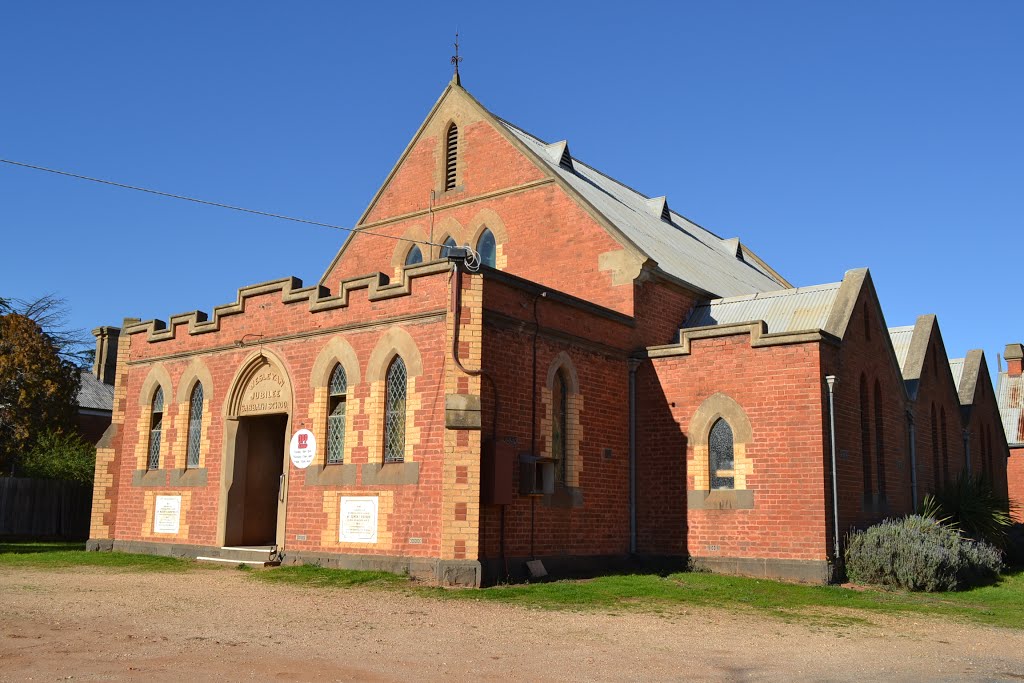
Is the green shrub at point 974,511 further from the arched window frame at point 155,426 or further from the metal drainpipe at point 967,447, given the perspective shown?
the arched window frame at point 155,426

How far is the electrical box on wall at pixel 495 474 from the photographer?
1702 cm

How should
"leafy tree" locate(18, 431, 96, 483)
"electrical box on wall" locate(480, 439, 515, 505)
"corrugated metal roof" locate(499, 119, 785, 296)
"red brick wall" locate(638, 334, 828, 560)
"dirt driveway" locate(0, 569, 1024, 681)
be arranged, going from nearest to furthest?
"dirt driveway" locate(0, 569, 1024, 681), "electrical box on wall" locate(480, 439, 515, 505), "red brick wall" locate(638, 334, 828, 560), "corrugated metal roof" locate(499, 119, 785, 296), "leafy tree" locate(18, 431, 96, 483)

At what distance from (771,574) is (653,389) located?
4954 millimetres

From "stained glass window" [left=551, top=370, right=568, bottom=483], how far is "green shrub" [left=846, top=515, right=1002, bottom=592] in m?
6.14

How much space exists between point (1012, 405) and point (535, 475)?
35081mm

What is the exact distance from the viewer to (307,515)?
763 inches

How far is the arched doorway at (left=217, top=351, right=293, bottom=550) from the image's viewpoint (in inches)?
829

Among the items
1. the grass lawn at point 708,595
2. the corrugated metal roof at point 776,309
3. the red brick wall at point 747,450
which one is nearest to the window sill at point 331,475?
the grass lawn at point 708,595

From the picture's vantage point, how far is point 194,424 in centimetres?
2288

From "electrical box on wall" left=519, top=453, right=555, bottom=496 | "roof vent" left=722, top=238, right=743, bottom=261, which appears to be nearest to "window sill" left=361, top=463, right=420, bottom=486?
"electrical box on wall" left=519, top=453, right=555, bottom=496

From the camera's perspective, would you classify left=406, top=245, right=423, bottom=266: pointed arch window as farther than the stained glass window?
Yes

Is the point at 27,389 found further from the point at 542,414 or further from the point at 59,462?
the point at 542,414

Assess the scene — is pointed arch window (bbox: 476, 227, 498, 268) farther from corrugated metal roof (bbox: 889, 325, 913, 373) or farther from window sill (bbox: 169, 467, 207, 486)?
corrugated metal roof (bbox: 889, 325, 913, 373)

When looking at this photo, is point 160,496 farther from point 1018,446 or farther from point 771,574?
point 1018,446
